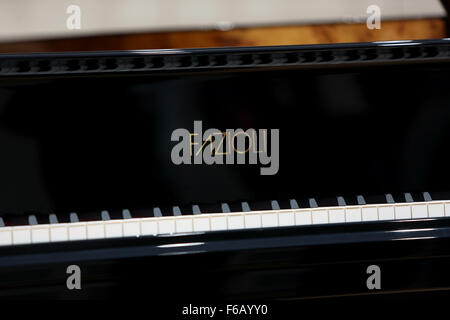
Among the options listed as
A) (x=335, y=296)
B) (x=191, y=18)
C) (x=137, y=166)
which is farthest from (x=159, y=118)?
(x=191, y=18)

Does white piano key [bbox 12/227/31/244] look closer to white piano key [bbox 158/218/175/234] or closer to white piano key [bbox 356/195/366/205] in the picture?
white piano key [bbox 158/218/175/234]

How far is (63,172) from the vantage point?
1.34 metres

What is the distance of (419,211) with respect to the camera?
1445 mm

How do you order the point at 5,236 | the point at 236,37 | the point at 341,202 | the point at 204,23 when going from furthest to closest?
1. the point at 204,23
2. the point at 236,37
3. the point at 341,202
4. the point at 5,236

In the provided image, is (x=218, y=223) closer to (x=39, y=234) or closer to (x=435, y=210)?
(x=39, y=234)

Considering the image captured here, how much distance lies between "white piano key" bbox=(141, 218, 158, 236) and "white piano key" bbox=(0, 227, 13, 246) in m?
0.34

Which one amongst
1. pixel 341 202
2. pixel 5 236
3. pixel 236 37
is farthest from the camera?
pixel 236 37

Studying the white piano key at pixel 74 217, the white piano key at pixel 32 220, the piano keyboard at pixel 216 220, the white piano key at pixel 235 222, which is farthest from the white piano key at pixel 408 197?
the white piano key at pixel 32 220

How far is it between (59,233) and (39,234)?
0.17ft

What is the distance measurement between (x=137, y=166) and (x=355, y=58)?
25.9 inches

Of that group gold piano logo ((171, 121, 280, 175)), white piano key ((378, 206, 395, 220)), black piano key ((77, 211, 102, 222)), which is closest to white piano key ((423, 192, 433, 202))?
white piano key ((378, 206, 395, 220))

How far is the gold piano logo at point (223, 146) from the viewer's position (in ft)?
4.52

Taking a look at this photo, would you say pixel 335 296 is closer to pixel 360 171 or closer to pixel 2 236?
pixel 360 171

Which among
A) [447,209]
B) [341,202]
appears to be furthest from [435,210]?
[341,202]
